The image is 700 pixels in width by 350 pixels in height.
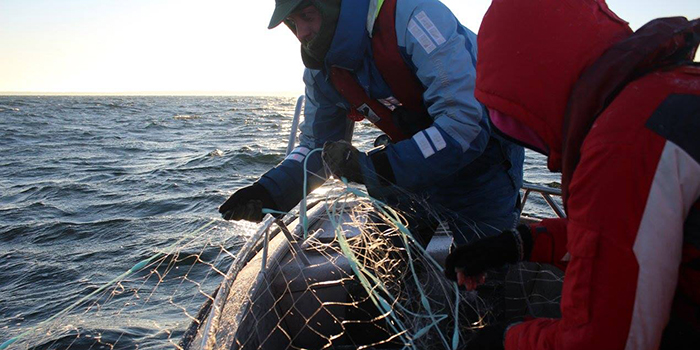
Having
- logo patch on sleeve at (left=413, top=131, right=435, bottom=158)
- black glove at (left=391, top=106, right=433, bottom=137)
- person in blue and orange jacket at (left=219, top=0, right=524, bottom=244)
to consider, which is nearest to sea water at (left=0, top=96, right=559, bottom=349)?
person in blue and orange jacket at (left=219, top=0, right=524, bottom=244)

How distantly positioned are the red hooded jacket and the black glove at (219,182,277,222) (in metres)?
1.64

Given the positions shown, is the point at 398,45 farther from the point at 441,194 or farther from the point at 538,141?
the point at 538,141

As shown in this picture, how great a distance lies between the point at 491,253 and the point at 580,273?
2.17ft

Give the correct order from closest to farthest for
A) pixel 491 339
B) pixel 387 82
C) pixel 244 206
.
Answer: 1. pixel 491 339
2. pixel 387 82
3. pixel 244 206

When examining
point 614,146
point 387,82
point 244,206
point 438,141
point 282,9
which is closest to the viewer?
point 614,146

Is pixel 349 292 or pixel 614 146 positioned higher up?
pixel 614 146

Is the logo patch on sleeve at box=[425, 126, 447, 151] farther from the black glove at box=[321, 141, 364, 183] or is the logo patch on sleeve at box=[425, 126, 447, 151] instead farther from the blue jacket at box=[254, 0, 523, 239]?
the black glove at box=[321, 141, 364, 183]

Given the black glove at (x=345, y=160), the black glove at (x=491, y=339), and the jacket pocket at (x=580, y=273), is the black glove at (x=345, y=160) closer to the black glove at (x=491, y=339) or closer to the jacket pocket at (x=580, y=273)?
the black glove at (x=491, y=339)

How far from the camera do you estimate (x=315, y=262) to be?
309 centimetres

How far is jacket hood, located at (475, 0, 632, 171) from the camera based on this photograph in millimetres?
1276

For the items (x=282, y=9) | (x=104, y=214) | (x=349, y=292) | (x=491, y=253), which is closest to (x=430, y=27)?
(x=282, y=9)

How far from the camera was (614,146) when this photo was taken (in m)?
1.09

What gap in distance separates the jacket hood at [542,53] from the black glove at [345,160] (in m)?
0.96

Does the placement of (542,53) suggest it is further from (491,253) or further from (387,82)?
(387,82)
